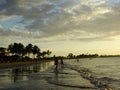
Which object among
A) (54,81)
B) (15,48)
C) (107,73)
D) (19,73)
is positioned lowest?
(107,73)

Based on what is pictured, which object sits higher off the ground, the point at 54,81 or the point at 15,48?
the point at 15,48

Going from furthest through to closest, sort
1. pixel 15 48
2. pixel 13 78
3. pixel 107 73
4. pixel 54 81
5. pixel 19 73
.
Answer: pixel 15 48 < pixel 107 73 < pixel 19 73 < pixel 13 78 < pixel 54 81

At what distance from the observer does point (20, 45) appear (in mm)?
143750

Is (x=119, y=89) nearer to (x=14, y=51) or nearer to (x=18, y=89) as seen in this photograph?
(x=18, y=89)

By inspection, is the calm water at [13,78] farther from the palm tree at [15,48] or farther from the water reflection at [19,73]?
the palm tree at [15,48]

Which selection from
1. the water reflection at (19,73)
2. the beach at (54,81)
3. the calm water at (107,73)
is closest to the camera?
the beach at (54,81)

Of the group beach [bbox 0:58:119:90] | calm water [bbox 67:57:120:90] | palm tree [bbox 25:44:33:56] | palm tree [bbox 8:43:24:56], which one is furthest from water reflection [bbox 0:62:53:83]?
palm tree [bbox 25:44:33:56]

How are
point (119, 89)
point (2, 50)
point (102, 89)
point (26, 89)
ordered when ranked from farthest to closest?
point (2, 50) < point (119, 89) < point (102, 89) < point (26, 89)

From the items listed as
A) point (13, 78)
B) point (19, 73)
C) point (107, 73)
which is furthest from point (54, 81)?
point (107, 73)

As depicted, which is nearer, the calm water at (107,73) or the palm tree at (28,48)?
the calm water at (107,73)

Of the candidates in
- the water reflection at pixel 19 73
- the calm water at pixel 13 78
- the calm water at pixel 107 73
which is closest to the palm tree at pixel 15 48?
the calm water at pixel 107 73

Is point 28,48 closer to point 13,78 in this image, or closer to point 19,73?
point 19,73

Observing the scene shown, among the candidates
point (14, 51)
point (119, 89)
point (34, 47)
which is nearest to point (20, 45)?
point (14, 51)

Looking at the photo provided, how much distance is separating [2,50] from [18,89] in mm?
109175
